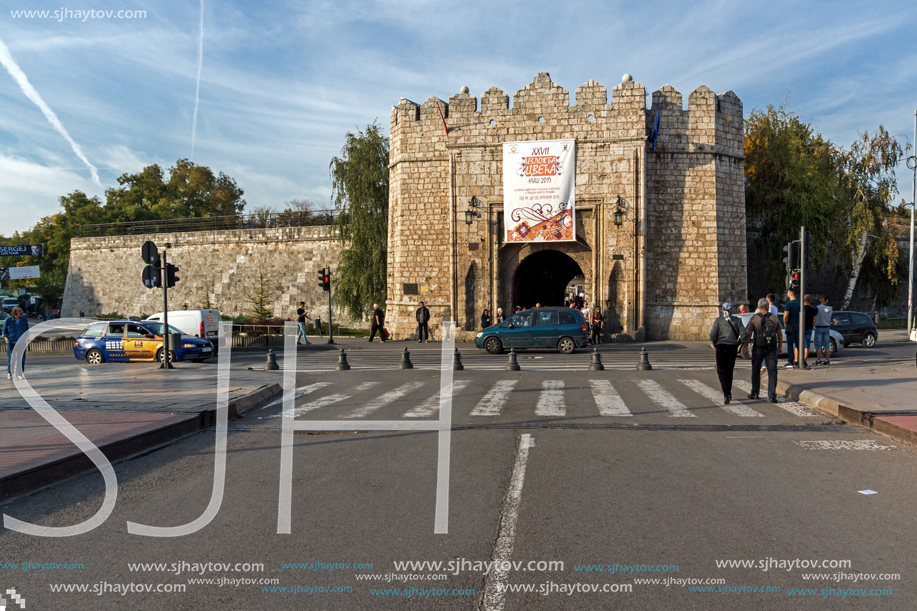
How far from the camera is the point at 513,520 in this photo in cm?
475

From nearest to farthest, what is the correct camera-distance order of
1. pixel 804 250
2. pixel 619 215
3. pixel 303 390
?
pixel 303 390
pixel 804 250
pixel 619 215

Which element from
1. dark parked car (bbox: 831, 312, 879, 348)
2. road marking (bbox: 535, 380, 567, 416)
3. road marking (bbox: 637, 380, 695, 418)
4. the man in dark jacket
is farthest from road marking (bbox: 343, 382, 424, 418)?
dark parked car (bbox: 831, 312, 879, 348)

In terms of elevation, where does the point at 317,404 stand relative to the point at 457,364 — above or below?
below

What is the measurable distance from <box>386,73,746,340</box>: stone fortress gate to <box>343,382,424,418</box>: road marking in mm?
14056

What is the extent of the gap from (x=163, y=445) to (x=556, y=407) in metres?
5.60

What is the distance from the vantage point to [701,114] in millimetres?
25688

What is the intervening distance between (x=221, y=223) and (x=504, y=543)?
44480 millimetres

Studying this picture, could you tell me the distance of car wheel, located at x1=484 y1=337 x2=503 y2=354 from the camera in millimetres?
21594

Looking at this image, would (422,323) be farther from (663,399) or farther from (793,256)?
(663,399)

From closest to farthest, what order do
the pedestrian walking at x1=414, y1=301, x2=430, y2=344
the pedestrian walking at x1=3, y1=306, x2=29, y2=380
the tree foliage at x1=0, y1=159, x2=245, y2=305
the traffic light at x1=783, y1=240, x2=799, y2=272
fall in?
the pedestrian walking at x1=3, y1=306, x2=29, y2=380 < the traffic light at x1=783, y1=240, x2=799, y2=272 < the pedestrian walking at x1=414, y1=301, x2=430, y2=344 < the tree foliage at x1=0, y1=159, x2=245, y2=305

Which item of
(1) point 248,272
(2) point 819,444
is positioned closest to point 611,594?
(2) point 819,444

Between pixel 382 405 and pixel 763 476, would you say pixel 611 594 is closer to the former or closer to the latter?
pixel 763 476

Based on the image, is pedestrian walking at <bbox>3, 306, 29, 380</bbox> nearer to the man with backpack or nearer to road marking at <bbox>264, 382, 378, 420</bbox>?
road marking at <bbox>264, 382, 378, 420</bbox>

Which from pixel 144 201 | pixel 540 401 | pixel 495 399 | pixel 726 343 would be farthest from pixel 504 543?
pixel 144 201
